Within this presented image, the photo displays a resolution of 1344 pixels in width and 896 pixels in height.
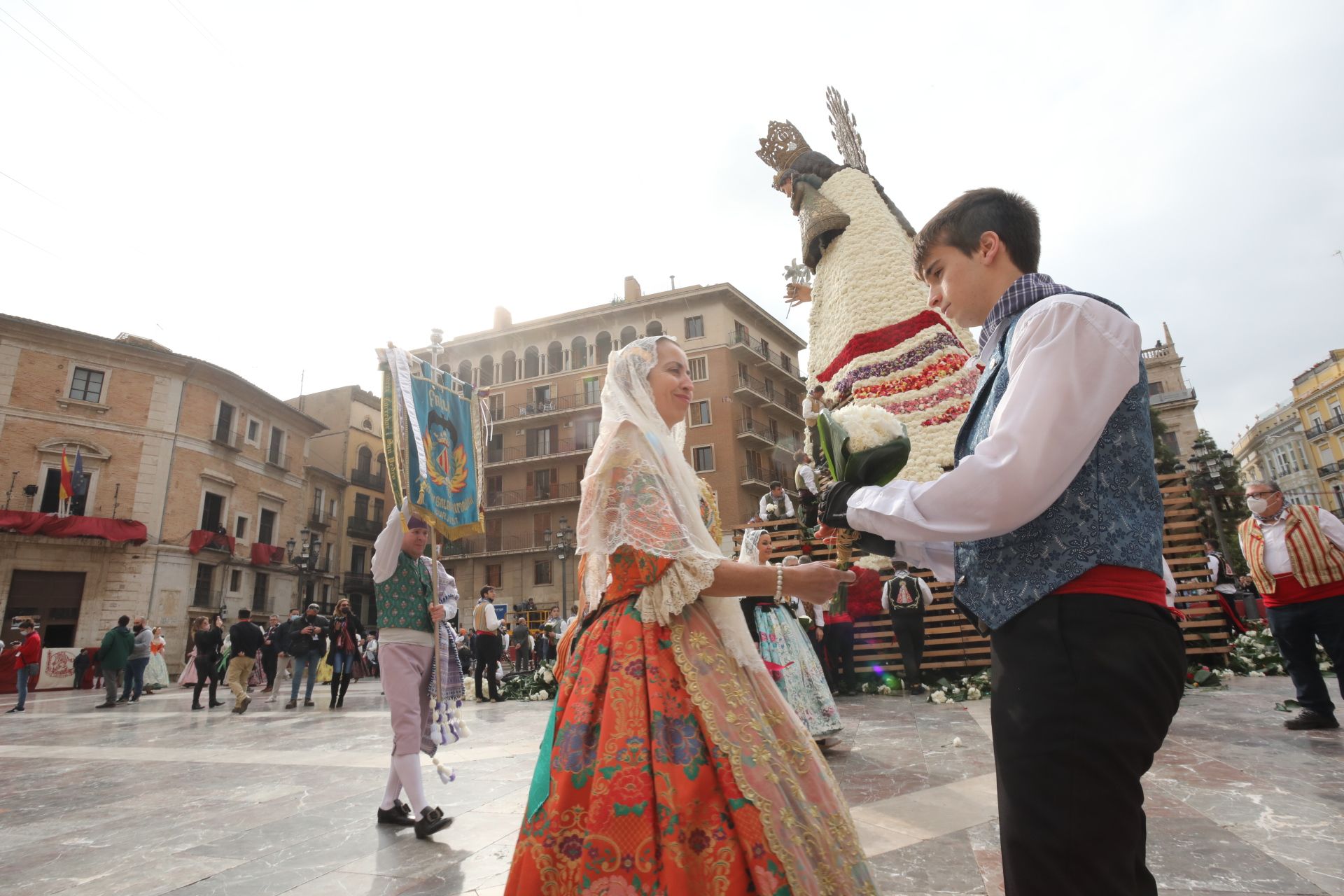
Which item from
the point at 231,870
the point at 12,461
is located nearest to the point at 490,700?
the point at 231,870

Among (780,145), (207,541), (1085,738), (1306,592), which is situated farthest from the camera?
(207,541)

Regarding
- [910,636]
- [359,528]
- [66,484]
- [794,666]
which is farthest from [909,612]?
[359,528]

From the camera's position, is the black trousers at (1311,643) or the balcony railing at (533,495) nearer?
the black trousers at (1311,643)

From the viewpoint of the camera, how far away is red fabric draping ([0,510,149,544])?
20.0 meters

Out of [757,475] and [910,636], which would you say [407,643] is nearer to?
[910,636]

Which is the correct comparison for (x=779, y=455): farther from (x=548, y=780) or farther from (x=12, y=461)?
(x=548, y=780)

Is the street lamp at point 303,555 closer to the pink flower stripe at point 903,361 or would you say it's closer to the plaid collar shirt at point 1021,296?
the pink flower stripe at point 903,361

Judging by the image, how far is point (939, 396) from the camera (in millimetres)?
7391

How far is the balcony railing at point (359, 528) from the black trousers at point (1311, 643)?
117 feet

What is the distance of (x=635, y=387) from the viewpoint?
7.49ft

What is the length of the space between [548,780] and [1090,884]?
3.87ft

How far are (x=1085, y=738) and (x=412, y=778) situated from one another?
3500mm

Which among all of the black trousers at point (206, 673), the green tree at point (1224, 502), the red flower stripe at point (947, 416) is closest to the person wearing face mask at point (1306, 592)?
the red flower stripe at point (947, 416)

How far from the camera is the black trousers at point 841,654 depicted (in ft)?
27.7
